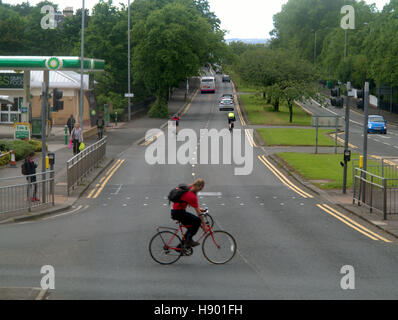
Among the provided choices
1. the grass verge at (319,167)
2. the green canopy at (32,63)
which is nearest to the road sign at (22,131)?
the green canopy at (32,63)

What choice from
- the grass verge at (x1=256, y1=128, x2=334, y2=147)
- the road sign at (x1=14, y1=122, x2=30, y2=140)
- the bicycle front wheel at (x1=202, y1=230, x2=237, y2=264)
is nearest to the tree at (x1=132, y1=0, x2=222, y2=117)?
the grass verge at (x1=256, y1=128, x2=334, y2=147)

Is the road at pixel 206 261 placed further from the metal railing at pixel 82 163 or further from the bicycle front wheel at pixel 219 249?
the metal railing at pixel 82 163

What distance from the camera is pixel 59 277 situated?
12.1 metres

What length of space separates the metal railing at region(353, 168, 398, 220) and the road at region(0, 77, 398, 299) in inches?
40.9

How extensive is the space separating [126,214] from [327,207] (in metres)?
6.85

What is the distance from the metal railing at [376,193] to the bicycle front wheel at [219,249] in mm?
7170

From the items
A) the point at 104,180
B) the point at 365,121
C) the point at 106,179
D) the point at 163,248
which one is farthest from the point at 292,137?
the point at 163,248

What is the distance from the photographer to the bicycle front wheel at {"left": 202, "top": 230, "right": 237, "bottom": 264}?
13430 millimetres

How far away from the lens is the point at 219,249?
1346 cm

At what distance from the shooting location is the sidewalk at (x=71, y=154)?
20.9 meters
